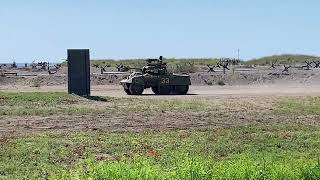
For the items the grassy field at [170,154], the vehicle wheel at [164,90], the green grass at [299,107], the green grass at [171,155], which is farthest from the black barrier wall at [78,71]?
the green grass at [171,155]

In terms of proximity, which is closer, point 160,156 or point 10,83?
point 160,156

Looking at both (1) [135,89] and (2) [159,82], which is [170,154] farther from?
(2) [159,82]

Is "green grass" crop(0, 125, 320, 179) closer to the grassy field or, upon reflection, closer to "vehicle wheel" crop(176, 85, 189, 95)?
the grassy field

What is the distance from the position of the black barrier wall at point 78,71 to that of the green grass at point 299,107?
10274 millimetres

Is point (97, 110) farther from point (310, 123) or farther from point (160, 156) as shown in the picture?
point (160, 156)

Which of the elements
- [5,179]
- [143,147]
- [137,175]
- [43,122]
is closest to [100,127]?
[43,122]

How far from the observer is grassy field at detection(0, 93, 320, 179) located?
10531mm

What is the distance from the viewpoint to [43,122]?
2197cm

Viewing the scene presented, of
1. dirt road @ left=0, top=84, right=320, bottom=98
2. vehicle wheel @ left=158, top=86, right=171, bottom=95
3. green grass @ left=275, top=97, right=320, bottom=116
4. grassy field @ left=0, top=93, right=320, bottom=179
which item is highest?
grassy field @ left=0, top=93, right=320, bottom=179

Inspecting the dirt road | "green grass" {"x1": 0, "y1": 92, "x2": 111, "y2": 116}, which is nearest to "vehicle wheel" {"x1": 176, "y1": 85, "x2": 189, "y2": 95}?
the dirt road

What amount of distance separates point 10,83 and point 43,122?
35755 mm

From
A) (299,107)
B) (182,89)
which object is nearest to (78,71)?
(182,89)

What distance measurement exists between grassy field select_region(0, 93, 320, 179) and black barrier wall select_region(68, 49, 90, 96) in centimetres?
1227

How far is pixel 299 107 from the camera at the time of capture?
93.4ft
